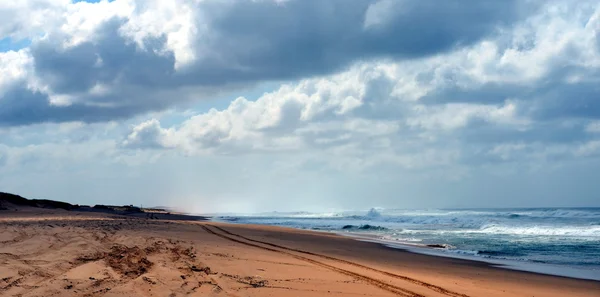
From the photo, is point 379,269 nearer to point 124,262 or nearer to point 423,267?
point 423,267

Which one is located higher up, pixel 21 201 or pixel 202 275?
pixel 21 201

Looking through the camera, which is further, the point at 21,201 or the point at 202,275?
the point at 21,201

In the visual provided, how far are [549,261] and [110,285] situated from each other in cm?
1708

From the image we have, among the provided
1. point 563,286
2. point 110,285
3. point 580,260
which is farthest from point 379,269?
point 580,260

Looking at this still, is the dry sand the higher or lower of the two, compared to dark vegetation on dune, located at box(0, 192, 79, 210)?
lower

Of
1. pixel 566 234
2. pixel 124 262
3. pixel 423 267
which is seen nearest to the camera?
pixel 124 262

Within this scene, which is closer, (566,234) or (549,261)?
(549,261)

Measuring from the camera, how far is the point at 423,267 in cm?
1588

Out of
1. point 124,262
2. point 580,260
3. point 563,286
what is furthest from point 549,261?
point 124,262

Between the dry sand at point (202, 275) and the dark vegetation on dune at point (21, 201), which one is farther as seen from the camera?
the dark vegetation on dune at point (21, 201)

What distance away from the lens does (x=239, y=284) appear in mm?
9258

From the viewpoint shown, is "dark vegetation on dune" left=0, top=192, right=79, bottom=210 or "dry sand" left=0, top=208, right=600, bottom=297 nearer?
"dry sand" left=0, top=208, right=600, bottom=297

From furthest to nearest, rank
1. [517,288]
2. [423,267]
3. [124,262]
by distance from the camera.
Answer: [423,267], [517,288], [124,262]

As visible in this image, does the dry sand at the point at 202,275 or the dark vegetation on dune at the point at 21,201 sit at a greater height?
the dark vegetation on dune at the point at 21,201
